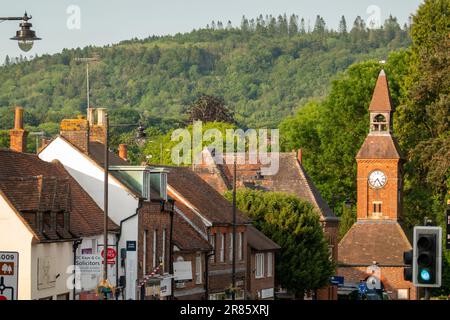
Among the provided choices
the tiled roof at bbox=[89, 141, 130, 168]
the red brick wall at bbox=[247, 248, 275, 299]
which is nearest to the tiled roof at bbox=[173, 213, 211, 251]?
the tiled roof at bbox=[89, 141, 130, 168]

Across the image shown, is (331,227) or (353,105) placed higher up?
(353,105)

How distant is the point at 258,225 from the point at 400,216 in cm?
3837

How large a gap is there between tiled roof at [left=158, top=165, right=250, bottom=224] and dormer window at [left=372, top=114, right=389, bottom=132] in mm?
40111

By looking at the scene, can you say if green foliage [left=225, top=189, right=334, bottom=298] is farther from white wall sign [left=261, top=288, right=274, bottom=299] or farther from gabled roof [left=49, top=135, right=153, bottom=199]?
gabled roof [left=49, top=135, right=153, bottom=199]

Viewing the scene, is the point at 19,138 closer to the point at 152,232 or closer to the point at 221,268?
the point at 152,232

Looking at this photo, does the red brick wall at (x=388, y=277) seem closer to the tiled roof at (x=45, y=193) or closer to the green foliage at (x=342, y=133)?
the green foliage at (x=342, y=133)

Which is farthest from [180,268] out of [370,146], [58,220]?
[370,146]

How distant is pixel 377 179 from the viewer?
371 feet

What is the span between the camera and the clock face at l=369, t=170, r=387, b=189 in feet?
371

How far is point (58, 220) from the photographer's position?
1839 inches

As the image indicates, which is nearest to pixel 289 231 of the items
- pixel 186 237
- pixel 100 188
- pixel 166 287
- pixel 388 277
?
pixel 186 237

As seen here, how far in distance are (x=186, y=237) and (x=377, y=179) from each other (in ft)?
174

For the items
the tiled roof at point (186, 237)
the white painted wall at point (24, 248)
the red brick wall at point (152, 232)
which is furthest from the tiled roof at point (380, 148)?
the white painted wall at point (24, 248)

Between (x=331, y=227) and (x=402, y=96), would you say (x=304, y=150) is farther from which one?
(x=331, y=227)
